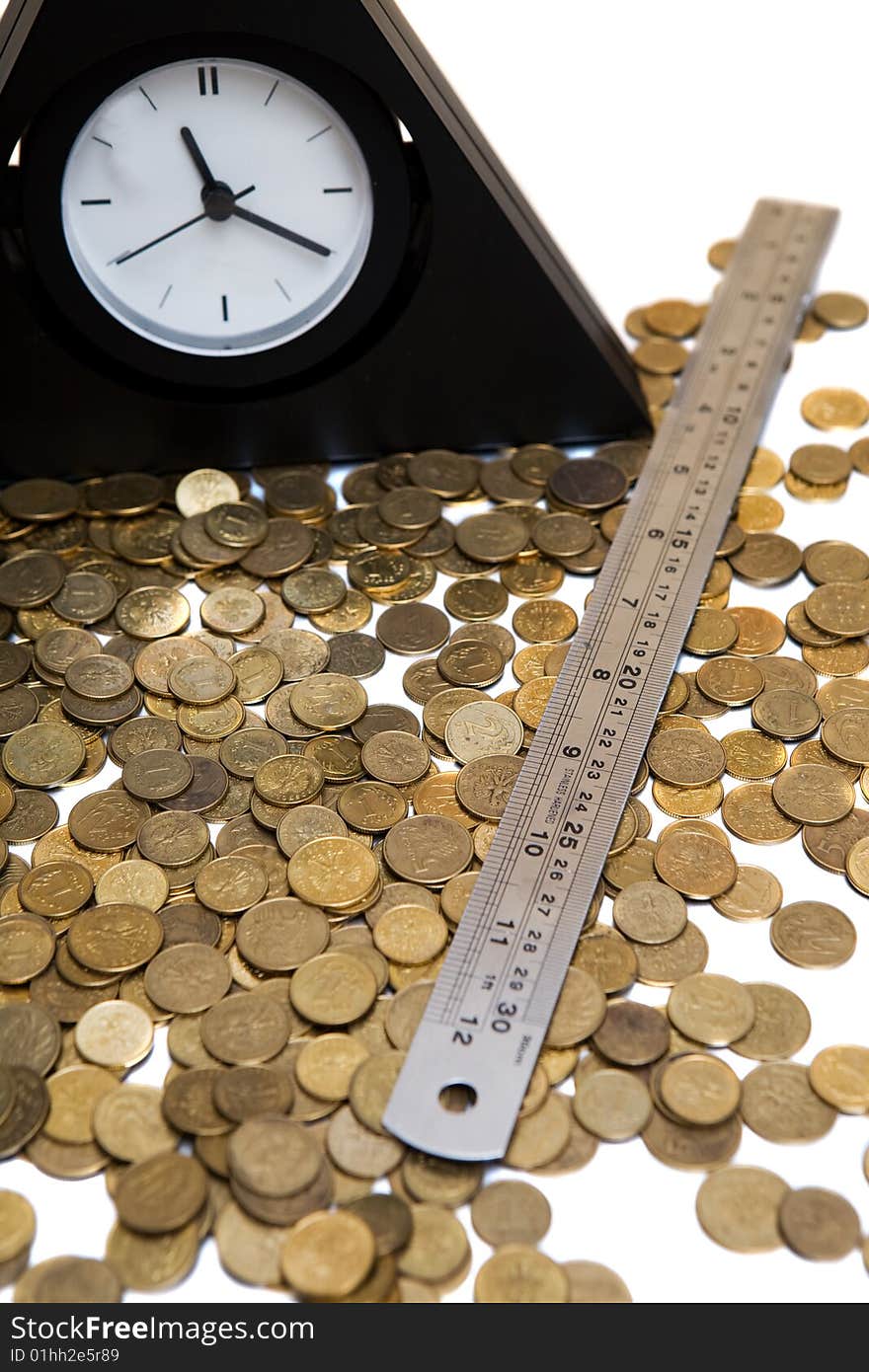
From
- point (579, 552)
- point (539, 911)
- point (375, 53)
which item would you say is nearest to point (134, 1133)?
point (539, 911)

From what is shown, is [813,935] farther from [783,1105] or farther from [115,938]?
[115,938]

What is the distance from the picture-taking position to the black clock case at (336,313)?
159 cm

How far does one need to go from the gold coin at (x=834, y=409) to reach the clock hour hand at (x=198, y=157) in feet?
2.73

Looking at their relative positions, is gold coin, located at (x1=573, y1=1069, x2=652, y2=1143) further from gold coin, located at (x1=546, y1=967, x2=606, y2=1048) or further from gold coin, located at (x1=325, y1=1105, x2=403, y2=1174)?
gold coin, located at (x1=325, y1=1105, x2=403, y2=1174)

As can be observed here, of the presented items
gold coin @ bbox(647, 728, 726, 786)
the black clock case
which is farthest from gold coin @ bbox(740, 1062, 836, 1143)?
the black clock case

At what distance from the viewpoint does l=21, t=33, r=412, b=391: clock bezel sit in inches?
63.3

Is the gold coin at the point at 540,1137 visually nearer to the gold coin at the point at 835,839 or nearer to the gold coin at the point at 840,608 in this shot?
the gold coin at the point at 835,839

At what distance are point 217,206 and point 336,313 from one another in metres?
0.19

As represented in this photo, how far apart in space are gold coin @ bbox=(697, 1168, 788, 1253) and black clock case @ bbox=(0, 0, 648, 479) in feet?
3.26

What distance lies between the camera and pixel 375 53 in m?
1.62

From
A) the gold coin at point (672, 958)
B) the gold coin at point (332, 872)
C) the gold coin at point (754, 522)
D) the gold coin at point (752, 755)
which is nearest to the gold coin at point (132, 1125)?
the gold coin at point (332, 872)

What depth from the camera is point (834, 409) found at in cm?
199

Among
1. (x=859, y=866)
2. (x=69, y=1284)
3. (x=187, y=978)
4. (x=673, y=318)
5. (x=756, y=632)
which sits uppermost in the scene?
(x=673, y=318)

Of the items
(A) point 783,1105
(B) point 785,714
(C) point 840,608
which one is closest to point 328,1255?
(A) point 783,1105
